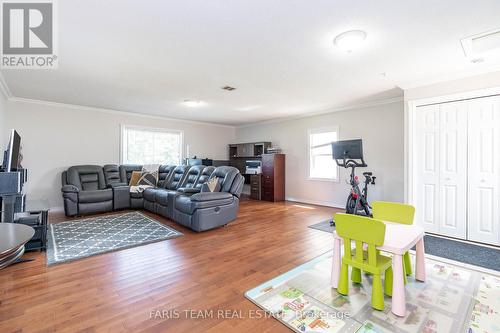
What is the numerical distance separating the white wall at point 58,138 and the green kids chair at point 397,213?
5957 mm

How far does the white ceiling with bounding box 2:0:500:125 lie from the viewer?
196 centimetres

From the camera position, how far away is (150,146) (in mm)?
6574

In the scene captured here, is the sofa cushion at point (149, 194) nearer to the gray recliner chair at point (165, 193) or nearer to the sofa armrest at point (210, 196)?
the gray recliner chair at point (165, 193)

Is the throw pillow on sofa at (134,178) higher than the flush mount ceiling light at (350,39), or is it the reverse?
the flush mount ceiling light at (350,39)

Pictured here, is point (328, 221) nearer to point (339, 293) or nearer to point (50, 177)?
point (339, 293)

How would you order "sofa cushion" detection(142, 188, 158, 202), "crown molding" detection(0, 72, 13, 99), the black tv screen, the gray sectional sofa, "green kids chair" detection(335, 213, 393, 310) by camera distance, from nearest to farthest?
"green kids chair" detection(335, 213, 393, 310), "crown molding" detection(0, 72, 13, 99), the gray sectional sofa, the black tv screen, "sofa cushion" detection(142, 188, 158, 202)

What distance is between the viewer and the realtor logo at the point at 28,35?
200 cm

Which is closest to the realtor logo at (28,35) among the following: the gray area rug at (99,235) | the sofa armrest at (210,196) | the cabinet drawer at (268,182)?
the gray area rug at (99,235)

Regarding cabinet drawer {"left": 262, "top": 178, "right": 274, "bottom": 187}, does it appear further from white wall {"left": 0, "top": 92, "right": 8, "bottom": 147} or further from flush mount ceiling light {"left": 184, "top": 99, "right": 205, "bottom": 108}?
white wall {"left": 0, "top": 92, "right": 8, "bottom": 147}

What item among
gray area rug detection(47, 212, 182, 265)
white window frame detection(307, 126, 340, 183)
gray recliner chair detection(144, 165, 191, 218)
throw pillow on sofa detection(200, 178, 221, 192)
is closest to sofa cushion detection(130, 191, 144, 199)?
gray recliner chair detection(144, 165, 191, 218)

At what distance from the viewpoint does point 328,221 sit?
440cm

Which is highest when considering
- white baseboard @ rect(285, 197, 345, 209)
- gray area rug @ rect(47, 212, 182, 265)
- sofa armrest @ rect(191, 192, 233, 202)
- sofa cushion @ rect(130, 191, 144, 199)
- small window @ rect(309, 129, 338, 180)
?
small window @ rect(309, 129, 338, 180)

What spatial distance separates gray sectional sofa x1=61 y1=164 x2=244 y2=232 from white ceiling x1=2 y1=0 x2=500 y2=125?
1.60 m

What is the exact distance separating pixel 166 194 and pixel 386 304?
3.77m
